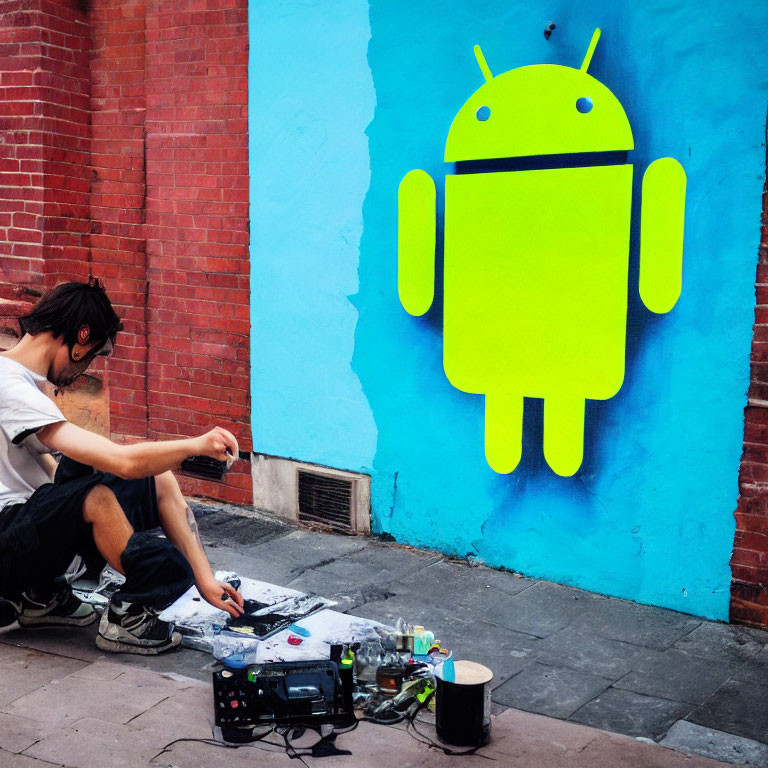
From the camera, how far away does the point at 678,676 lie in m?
4.03

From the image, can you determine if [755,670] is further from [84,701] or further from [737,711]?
[84,701]

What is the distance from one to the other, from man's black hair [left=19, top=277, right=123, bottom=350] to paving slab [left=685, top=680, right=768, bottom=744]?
2740 millimetres

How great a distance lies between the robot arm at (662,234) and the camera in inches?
175

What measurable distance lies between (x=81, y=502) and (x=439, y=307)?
214cm

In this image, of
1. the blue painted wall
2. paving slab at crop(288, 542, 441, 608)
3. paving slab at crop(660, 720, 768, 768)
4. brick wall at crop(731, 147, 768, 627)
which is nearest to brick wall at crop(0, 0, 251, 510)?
the blue painted wall

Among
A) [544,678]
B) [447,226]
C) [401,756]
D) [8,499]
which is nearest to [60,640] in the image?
[8,499]

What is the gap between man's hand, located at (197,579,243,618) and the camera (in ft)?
13.2

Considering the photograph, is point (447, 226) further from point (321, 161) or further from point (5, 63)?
point (5, 63)

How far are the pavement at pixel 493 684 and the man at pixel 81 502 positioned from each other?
178mm

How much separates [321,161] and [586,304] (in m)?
1.79

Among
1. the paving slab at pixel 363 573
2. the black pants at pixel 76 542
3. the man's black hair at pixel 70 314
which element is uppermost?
the man's black hair at pixel 70 314

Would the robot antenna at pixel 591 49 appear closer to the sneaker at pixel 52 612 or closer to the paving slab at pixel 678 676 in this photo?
the paving slab at pixel 678 676

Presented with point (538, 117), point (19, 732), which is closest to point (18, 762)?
point (19, 732)

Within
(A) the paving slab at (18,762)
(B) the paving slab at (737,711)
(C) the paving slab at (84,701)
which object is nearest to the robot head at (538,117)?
(B) the paving slab at (737,711)
